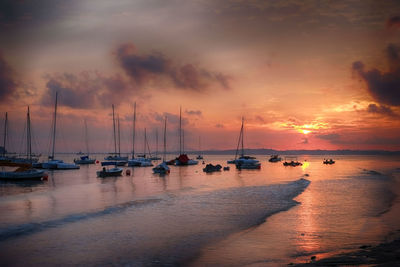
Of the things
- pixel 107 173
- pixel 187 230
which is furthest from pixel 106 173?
pixel 187 230

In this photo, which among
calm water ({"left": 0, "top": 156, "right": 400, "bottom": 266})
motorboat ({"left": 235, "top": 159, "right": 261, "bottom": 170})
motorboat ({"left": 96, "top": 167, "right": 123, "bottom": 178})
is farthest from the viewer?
Answer: motorboat ({"left": 235, "top": 159, "right": 261, "bottom": 170})

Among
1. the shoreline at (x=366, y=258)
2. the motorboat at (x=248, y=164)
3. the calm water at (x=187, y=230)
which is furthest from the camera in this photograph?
the motorboat at (x=248, y=164)

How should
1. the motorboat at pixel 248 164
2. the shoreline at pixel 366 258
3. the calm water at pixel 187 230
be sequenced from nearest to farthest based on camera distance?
1. the shoreline at pixel 366 258
2. the calm water at pixel 187 230
3. the motorboat at pixel 248 164

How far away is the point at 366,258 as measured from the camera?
12.4 m

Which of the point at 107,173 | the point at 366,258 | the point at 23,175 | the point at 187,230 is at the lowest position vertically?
the point at 187,230

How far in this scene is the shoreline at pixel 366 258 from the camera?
11.8m

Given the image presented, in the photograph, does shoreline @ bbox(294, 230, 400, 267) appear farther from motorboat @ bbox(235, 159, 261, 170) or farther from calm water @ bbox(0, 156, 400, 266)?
motorboat @ bbox(235, 159, 261, 170)

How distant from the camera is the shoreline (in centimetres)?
1177

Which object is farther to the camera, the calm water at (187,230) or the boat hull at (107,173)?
the boat hull at (107,173)

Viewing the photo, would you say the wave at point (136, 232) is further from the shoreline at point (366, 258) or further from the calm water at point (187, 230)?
the shoreline at point (366, 258)

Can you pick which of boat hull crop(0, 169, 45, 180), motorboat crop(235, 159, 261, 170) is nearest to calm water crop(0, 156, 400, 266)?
boat hull crop(0, 169, 45, 180)

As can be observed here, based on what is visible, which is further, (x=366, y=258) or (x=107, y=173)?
(x=107, y=173)

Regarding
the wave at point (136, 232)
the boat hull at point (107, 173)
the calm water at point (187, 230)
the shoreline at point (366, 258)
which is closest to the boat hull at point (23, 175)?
the boat hull at point (107, 173)

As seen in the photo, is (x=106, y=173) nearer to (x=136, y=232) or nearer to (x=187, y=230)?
(x=136, y=232)
